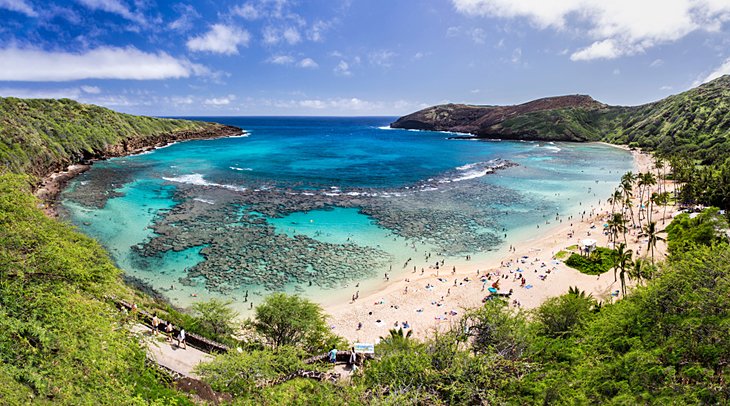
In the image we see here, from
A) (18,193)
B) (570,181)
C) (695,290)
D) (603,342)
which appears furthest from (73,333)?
(570,181)

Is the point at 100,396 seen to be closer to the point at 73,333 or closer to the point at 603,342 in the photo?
the point at 73,333

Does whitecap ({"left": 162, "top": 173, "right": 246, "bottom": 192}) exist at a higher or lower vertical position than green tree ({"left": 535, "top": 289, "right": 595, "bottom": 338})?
higher

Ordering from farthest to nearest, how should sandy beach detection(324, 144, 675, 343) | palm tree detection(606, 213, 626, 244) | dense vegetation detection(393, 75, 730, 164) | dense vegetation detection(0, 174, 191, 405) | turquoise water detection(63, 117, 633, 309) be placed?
dense vegetation detection(393, 75, 730, 164) → palm tree detection(606, 213, 626, 244) → turquoise water detection(63, 117, 633, 309) → sandy beach detection(324, 144, 675, 343) → dense vegetation detection(0, 174, 191, 405)

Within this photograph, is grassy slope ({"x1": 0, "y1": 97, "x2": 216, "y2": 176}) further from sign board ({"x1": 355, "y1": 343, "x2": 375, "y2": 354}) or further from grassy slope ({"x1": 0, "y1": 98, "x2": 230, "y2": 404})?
sign board ({"x1": 355, "y1": 343, "x2": 375, "y2": 354})

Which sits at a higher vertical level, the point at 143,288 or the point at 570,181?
the point at 570,181

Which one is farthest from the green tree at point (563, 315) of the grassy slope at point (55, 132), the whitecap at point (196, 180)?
the grassy slope at point (55, 132)

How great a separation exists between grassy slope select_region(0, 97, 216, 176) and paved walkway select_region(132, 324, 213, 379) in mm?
60034

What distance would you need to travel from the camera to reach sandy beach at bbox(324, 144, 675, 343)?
31391 millimetres

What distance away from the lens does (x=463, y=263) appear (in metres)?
42.4

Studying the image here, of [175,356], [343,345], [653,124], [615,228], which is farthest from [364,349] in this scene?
[653,124]

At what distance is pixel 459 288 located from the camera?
3678cm

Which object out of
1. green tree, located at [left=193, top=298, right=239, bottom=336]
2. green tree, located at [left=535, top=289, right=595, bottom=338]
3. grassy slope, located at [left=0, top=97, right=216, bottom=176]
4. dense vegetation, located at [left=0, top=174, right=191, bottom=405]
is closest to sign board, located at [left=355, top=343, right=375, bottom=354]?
green tree, located at [left=193, top=298, right=239, bottom=336]

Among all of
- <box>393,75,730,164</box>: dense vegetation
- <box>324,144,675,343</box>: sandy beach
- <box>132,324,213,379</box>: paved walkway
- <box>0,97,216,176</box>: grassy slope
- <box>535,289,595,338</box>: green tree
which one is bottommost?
<box>324,144,675,343</box>: sandy beach

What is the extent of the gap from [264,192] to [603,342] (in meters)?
59.8
